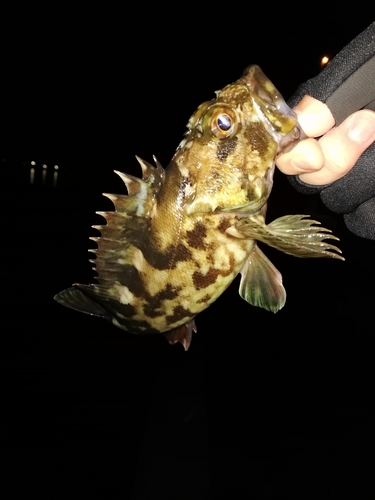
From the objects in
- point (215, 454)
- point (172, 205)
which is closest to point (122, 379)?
point (215, 454)

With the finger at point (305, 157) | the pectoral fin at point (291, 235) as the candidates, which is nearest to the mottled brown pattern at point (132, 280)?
the pectoral fin at point (291, 235)

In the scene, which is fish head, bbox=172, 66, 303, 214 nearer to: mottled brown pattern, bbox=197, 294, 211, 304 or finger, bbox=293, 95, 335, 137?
finger, bbox=293, 95, 335, 137

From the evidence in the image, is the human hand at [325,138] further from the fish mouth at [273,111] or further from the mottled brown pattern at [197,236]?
the mottled brown pattern at [197,236]

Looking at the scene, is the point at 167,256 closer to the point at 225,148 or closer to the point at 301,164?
the point at 225,148

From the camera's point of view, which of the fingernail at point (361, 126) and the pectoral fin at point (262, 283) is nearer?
the fingernail at point (361, 126)

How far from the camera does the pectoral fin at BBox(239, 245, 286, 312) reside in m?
2.76

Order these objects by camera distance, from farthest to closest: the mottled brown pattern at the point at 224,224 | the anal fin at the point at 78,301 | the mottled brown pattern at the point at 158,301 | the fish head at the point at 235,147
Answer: the anal fin at the point at 78,301 → the mottled brown pattern at the point at 158,301 → the mottled brown pattern at the point at 224,224 → the fish head at the point at 235,147

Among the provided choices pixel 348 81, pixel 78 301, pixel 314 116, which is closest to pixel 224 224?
pixel 314 116

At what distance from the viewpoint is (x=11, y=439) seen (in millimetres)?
8547

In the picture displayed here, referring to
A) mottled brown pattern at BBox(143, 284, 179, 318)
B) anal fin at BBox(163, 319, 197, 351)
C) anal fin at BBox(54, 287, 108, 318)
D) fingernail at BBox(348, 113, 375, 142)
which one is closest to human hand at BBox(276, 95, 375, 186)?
fingernail at BBox(348, 113, 375, 142)

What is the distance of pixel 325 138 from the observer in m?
2.44

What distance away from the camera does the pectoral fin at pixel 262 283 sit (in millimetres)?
2762

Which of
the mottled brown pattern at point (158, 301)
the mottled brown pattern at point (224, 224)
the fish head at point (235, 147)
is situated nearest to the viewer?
the fish head at point (235, 147)

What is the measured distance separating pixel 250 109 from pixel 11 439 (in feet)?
28.5
